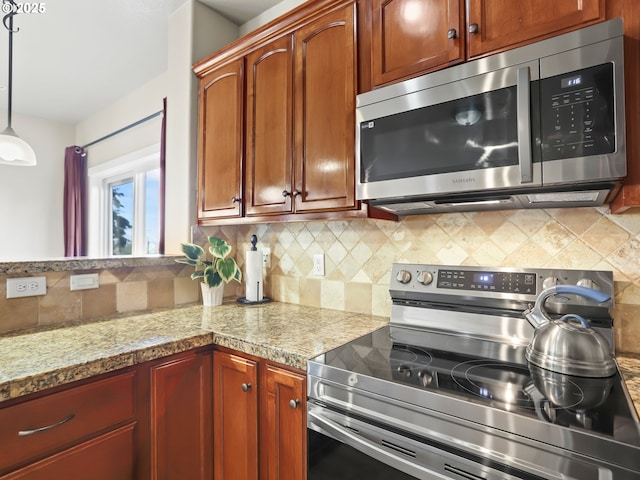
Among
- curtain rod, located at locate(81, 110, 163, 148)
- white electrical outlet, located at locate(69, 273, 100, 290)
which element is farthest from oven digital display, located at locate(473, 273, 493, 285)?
curtain rod, located at locate(81, 110, 163, 148)

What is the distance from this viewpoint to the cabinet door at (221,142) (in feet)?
5.98

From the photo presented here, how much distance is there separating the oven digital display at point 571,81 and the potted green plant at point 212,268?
1582 millimetres

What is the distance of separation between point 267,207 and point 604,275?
4.30ft

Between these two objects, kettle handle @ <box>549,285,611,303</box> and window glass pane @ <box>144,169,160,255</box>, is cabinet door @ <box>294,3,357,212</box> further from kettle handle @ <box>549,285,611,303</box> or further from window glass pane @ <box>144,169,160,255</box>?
window glass pane @ <box>144,169,160,255</box>

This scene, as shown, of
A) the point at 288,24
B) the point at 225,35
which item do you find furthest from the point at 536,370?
the point at 225,35

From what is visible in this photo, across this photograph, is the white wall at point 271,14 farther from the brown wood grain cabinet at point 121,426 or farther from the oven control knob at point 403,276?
the brown wood grain cabinet at point 121,426

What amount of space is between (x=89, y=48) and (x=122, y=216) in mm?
1772

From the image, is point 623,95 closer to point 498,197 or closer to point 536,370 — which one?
point 498,197

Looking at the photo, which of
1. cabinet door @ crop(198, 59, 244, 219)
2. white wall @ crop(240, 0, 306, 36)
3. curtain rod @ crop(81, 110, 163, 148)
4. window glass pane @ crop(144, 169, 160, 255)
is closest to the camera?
cabinet door @ crop(198, 59, 244, 219)

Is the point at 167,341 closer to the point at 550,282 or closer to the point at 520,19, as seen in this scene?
the point at 550,282

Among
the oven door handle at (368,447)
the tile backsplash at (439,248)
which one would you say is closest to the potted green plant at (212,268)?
the tile backsplash at (439,248)

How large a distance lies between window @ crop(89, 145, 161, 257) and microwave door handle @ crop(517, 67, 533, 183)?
2615mm

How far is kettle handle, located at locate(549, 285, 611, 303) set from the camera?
0.96 meters

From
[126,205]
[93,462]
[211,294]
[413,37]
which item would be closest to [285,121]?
[413,37]
